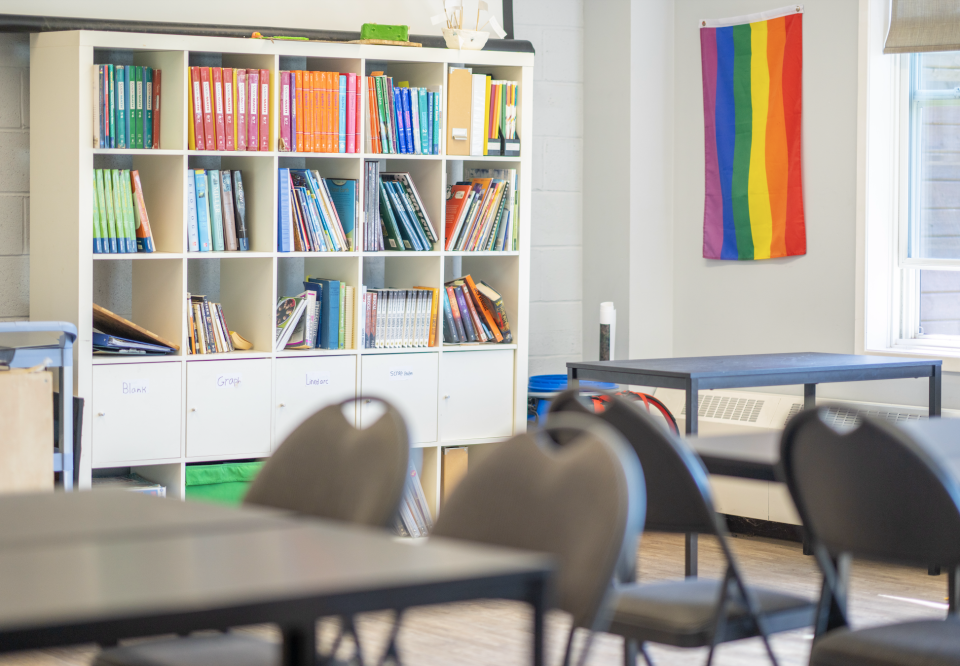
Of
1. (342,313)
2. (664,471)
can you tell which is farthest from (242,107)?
(664,471)

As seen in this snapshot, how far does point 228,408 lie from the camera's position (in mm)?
4043

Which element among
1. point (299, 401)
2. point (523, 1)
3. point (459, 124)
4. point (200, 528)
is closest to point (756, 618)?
point (200, 528)

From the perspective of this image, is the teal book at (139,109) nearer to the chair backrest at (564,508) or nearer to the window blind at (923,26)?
the chair backrest at (564,508)

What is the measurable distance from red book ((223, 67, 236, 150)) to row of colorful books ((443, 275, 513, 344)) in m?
1.01

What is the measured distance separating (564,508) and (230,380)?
2.64m

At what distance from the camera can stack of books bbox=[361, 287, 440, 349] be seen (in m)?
4.30

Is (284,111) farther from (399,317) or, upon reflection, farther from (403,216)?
(399,317)

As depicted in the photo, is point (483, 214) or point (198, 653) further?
point (483, 214)

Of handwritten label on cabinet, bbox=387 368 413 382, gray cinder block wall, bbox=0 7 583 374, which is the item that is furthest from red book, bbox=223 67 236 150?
gray cinder block wall, bbox=0 7 583 374

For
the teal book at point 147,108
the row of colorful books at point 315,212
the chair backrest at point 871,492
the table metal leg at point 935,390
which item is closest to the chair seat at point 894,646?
the chair backrest at point 871,492

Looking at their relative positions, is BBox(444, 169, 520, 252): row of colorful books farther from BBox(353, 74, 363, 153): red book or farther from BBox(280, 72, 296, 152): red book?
BBox(280, 72, 296, 152): red book

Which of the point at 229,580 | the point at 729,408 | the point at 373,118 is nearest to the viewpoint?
the point at 229,580

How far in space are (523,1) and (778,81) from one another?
115cm

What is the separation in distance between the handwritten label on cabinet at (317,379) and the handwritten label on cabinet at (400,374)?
0.24 metres
